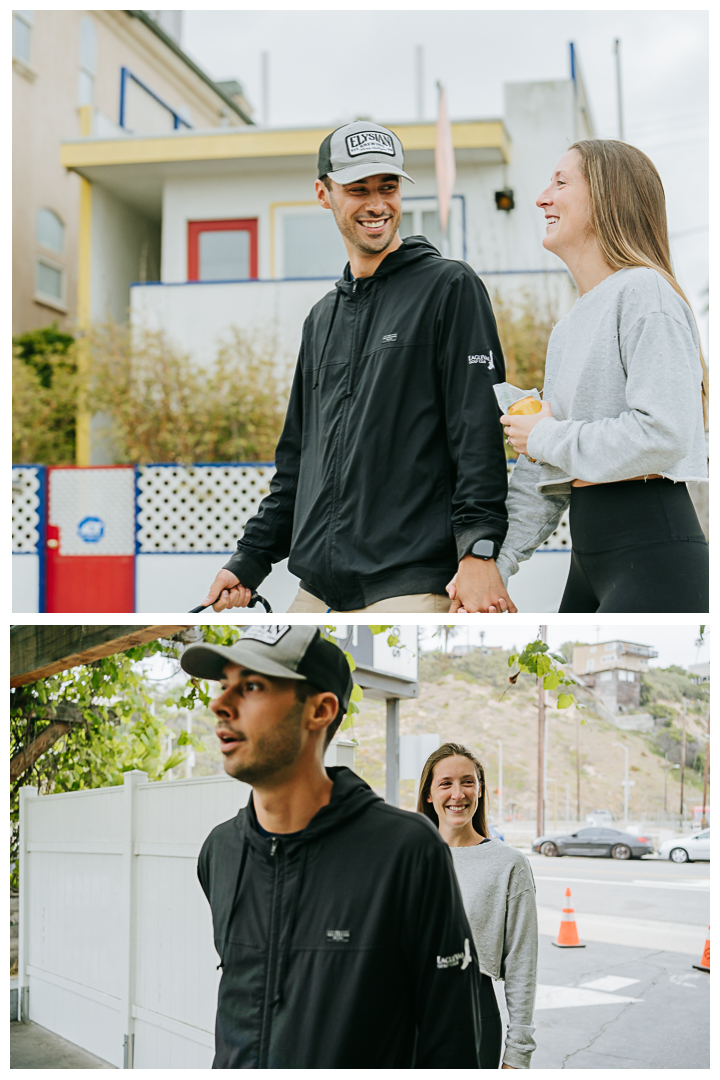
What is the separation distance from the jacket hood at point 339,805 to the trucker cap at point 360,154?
1166 millimetres

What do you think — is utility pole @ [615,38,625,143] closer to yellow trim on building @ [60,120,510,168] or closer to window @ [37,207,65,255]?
yellow trim on building @ [60,120,510,168]

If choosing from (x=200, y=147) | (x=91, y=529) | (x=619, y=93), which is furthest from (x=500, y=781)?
(x=619, y=93)

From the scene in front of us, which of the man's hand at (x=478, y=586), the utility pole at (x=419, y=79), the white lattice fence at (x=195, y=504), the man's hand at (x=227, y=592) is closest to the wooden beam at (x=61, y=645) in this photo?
the man's hand at (x=227, y=592)

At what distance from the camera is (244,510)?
7.60 m

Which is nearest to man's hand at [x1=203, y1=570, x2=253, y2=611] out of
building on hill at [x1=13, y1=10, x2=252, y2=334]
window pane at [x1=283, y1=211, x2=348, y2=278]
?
window pane at [x1=283, y1=211, x2=348, y2=278]

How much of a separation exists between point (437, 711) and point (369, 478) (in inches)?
20.3

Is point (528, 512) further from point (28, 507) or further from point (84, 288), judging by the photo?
point (84, 288)

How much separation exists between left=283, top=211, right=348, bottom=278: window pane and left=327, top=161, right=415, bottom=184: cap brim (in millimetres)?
7861

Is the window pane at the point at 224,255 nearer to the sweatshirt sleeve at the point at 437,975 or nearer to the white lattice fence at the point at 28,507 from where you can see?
the white lattice fence at the point at 28,507

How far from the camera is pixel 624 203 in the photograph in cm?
198

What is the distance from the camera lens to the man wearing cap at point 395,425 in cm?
191

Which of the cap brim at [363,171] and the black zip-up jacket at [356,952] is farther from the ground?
the cap brim at [363,171]

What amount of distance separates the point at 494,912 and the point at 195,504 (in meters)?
5.90
